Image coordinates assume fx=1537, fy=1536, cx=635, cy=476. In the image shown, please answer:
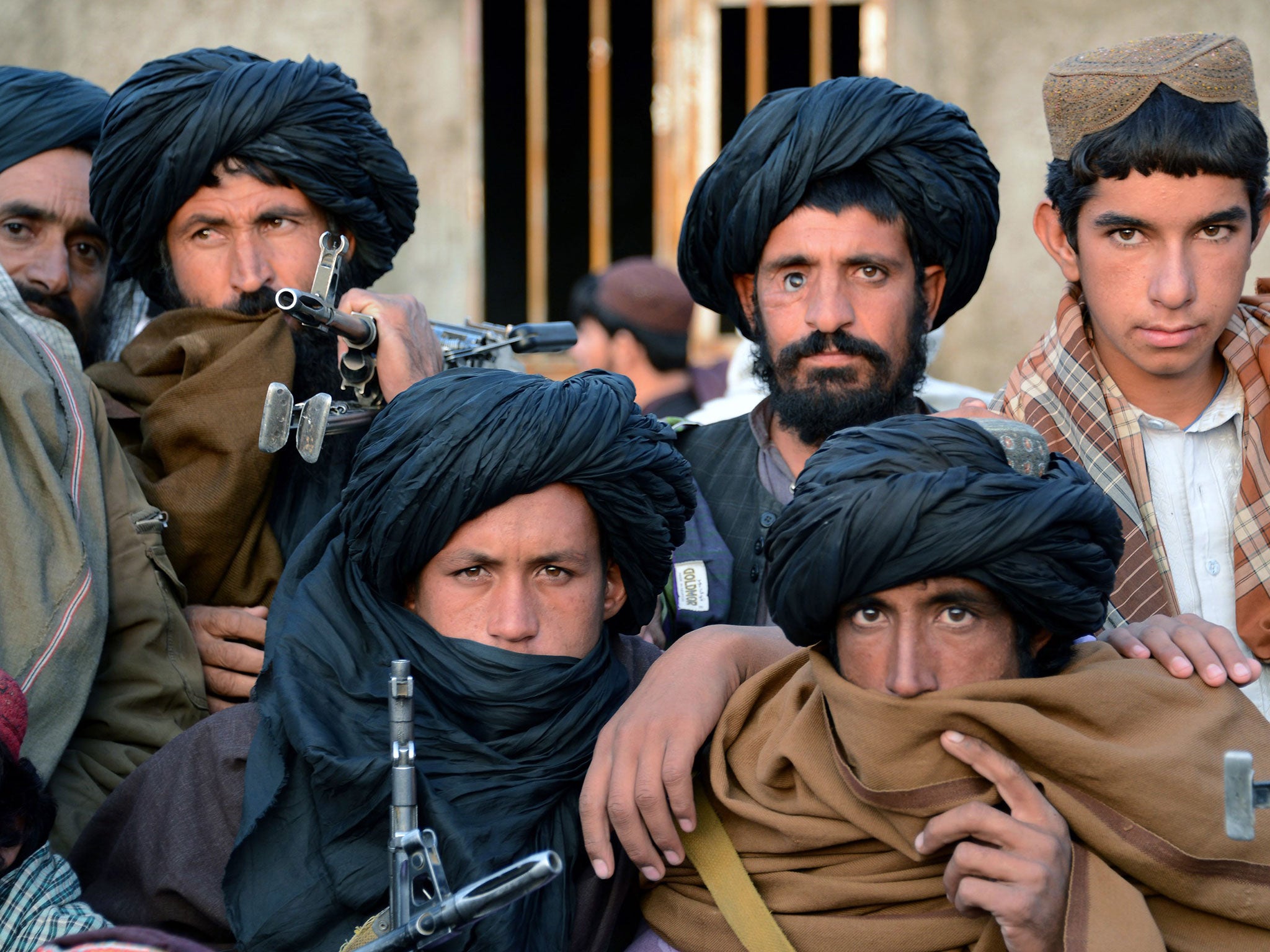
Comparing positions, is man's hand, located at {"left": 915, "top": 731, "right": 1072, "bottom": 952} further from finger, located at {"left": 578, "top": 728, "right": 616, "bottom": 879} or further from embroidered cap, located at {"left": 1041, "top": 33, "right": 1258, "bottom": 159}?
embroidered cap, located at {"left": 1041, "top": 33, "right": 1258, "bottom": 159}

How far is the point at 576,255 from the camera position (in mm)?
11141

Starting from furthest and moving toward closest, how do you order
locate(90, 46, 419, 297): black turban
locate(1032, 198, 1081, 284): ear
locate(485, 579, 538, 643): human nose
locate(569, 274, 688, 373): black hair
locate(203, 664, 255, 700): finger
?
locate(569, 274, 688, 373): black hair → locate(90, 46, 419, 297): black turban → locate(1032, 198, 1081, 284): ear → locate(203, 664, 255, 700): finger → locate(485, 579, 538, 643): human nose

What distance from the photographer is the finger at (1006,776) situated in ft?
8.07

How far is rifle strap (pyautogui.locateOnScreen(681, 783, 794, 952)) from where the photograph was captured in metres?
2.61

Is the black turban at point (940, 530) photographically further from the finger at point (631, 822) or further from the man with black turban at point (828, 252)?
the man with black turban at point (828, 252)

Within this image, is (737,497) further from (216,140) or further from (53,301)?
(53,301)

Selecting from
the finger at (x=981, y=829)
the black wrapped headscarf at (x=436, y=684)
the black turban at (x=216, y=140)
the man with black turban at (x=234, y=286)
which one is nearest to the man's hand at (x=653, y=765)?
the black wrapped headscarf at (x=436, y=684)

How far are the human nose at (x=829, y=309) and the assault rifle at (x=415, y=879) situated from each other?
1.51 metres

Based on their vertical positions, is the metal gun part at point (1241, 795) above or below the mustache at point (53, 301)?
below

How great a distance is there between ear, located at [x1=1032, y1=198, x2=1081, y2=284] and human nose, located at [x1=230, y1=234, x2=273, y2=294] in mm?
1885

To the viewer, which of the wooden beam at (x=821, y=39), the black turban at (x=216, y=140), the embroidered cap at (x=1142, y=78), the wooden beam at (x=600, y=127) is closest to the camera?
the embroidered cap at (x=1142, y=78)

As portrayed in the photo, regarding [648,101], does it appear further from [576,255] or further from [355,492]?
[355,492]

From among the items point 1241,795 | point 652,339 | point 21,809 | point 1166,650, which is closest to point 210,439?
point 21,809

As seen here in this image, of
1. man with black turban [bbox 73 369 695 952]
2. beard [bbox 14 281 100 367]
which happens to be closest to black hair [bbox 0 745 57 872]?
man with black turban [bbox 73 369 695 952]
